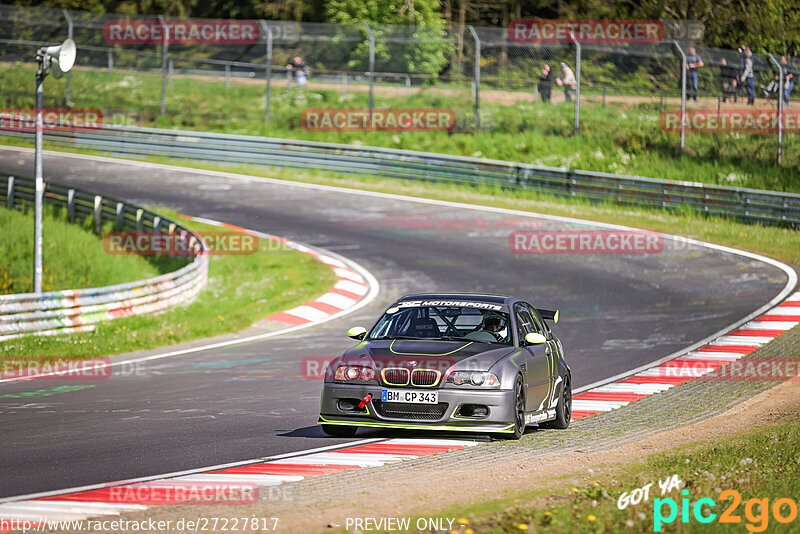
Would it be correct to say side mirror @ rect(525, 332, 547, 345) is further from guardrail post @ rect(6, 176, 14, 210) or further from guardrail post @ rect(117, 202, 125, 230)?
guardrail post @ rect(6, 176, 14, 210)

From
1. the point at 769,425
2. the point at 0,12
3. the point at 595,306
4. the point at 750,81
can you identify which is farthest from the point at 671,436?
the point at 0,12

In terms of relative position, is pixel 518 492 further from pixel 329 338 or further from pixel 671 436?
pixel 329 338

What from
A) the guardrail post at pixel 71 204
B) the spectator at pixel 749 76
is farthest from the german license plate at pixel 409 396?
the spectator at pixel 749 76

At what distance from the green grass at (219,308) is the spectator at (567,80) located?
12194 millimetres

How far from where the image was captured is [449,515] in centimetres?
695

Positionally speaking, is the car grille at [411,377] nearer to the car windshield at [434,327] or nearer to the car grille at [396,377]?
the car grille at [396,377]

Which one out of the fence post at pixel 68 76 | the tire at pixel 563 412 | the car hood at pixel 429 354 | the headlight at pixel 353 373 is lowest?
the tire at pixel 563 412

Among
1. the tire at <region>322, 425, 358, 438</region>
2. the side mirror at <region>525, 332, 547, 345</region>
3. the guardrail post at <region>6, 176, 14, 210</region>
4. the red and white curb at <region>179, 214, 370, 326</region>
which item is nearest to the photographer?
the tire at <region>322, 425, 358, 438</region>

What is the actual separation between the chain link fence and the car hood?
22.5m

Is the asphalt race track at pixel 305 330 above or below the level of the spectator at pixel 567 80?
below

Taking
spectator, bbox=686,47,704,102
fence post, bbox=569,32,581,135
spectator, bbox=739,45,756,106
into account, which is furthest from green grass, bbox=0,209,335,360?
spectator, bbox=739,45,756,106

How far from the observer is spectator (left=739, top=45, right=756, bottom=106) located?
99.4 ft

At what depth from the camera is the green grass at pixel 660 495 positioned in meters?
6.57

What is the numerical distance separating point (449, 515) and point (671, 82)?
26.5m
